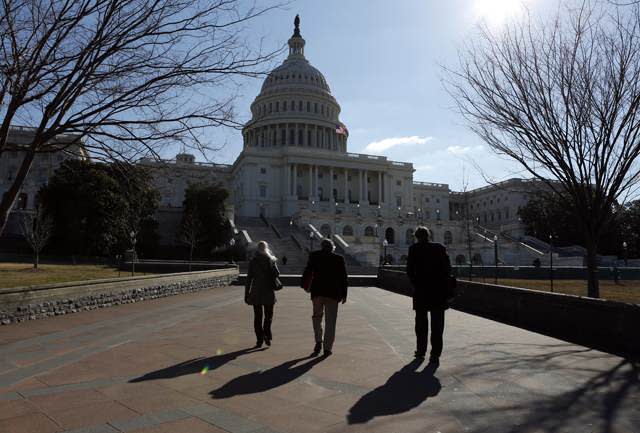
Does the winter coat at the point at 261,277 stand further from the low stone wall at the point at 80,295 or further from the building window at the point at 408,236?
the building window at the point at 408,236

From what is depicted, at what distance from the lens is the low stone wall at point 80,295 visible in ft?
37.1

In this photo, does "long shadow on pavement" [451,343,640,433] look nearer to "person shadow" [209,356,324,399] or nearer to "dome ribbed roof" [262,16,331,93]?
"person shadow" [209,356,324,399]

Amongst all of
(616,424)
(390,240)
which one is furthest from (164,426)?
(390,240)

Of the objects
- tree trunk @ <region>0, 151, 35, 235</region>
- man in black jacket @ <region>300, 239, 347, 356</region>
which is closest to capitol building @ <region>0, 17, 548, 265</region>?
tree trunk @ <region>0, 151, 35, 235</region>

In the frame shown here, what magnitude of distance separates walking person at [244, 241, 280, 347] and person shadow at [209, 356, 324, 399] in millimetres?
1368

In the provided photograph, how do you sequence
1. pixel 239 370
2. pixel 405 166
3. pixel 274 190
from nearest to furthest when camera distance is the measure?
pixel 239 370
pixel 274 190
pixel 405 166

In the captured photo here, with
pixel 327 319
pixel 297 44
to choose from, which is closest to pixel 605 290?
pixel 327 319

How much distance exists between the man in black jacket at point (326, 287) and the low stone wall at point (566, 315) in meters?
4.80

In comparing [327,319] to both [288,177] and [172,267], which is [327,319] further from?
[288,177]

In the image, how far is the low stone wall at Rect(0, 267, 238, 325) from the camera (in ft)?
37.1

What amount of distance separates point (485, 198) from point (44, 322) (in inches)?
4578

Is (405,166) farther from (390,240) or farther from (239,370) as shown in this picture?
(239,370)

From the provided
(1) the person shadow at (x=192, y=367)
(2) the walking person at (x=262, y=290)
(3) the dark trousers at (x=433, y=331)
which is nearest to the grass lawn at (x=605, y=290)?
(3) the dark trousers at (x=433, y=331)

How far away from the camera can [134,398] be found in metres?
5.27
